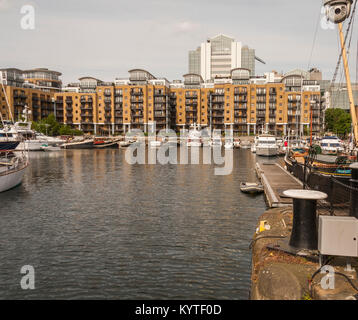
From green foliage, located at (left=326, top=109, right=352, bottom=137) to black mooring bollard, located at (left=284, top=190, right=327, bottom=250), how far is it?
108 meters

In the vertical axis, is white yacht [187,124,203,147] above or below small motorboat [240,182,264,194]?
above

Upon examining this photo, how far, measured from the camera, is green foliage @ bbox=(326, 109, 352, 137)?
111188 mm

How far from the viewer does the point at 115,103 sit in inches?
5108

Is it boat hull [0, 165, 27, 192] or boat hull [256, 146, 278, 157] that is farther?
boat hull [256, 146, 278, 157]

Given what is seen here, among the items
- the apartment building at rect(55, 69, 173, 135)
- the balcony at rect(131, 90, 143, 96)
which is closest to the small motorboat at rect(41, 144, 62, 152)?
the apartment building at rect(55, 69, 173, 135)

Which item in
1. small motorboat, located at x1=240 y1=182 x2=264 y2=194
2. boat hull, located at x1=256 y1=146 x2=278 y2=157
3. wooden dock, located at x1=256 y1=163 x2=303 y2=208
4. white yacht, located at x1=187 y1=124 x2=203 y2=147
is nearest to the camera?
wooden dock, located at x1=256 y1=163 x2=303 y2=208

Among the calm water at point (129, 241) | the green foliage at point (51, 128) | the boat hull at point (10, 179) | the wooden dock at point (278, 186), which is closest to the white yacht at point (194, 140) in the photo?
the green foliage at point (51, 128)

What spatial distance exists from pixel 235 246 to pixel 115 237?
5778mm

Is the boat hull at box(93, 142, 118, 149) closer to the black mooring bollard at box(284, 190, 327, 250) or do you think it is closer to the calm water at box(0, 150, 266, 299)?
the calm water at box(0, 150, 266, 299)

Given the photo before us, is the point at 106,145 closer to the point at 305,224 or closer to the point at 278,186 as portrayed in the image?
the point at 278,186

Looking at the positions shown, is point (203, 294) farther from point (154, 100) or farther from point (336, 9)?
point (154, 100)

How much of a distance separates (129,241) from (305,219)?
31.1 ft

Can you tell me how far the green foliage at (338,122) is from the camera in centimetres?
11119

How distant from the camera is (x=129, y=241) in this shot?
650 inches
